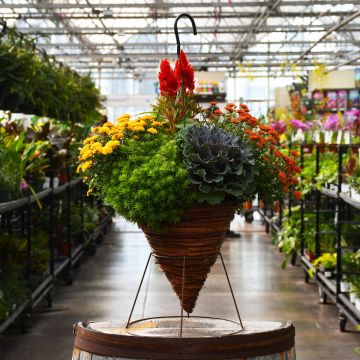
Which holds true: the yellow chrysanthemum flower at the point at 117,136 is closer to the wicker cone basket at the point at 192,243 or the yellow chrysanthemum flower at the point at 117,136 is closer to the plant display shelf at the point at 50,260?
the wicker cone basket at the point at 192,243

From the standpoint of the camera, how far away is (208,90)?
15016 millimetres

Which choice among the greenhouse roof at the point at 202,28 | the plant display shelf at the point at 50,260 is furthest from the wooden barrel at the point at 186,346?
the greenhouse roof at the point at 202,28

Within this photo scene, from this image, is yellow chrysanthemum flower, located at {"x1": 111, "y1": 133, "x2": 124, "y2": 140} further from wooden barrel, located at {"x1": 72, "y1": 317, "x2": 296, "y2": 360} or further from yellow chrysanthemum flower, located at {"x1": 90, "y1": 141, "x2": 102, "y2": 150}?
wooden barrel, located at {"x1": 72, "y1": 317, "x2": 296, "y2": 360}

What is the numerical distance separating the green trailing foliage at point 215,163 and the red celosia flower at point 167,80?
0.23 meters

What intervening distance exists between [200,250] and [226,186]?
19 cm

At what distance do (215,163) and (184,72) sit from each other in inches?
14.2

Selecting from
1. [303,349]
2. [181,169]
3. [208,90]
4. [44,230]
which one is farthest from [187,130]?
[208,90]

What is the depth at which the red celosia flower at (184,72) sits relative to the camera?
7.32 feet

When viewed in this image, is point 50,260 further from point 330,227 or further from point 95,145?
point 95,145

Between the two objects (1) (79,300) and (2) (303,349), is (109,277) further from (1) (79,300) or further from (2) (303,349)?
(2) (303,349)

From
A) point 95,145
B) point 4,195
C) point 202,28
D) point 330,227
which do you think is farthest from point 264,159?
point 202,28

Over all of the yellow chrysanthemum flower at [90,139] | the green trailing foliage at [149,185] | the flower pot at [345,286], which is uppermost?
the yellow chrysanthemum flower at [90,139]

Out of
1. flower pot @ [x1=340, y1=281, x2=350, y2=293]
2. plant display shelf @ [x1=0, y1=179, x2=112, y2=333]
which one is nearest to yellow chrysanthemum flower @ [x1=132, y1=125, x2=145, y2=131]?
plant display shelf @ [x1=0, y1=179, x2=112, y2=333]

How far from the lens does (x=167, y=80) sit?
2.26 m
